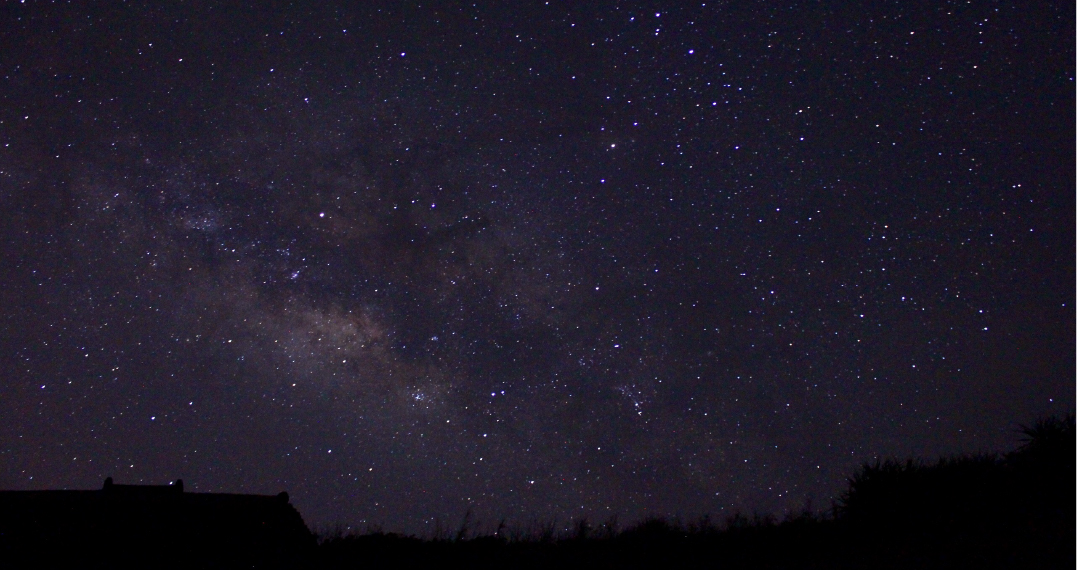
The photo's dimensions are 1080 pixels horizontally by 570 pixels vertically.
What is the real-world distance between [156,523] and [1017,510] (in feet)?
39.6

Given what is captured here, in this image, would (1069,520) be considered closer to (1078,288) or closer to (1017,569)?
(1017,569)

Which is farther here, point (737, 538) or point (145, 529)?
point (737, 538)

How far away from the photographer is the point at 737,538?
11.2 metres

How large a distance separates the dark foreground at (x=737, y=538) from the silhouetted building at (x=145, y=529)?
19 mm

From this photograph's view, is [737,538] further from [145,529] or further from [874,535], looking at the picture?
[145,529]

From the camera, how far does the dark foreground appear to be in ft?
28.9

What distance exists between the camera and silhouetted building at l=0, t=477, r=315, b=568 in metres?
9.13

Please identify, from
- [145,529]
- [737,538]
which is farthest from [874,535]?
[145,529]

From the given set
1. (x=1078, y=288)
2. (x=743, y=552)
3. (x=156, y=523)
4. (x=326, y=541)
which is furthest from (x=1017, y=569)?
(x=156, y=523)

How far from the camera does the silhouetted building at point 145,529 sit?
9.13 m

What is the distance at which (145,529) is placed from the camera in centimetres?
958

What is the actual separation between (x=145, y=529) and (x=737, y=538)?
8.81 m

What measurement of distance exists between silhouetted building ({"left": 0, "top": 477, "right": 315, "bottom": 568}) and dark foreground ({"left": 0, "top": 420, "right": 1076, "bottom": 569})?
2 centimetres

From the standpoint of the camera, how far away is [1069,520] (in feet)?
28.2
